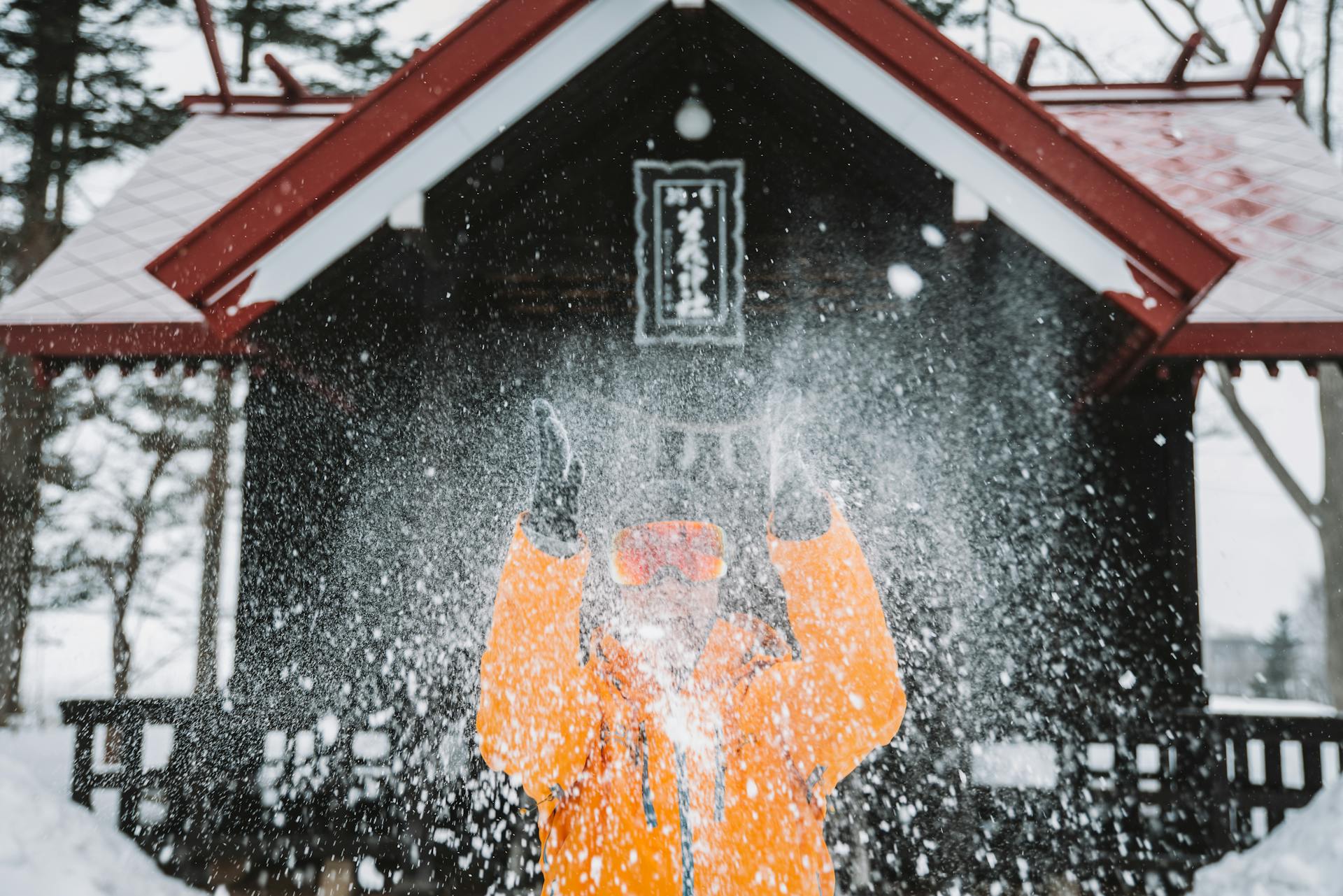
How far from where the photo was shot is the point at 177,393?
13.9 metres

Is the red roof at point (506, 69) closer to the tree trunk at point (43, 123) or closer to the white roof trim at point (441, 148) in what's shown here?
the white roof trim at point (441, 148)

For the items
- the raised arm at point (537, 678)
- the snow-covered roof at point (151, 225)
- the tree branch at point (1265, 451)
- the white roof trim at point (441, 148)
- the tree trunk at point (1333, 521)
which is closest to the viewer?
the raised arm at point (537, 678)

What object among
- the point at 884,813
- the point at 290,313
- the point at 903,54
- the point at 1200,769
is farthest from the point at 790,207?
the point at 1200,769

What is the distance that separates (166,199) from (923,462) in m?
4.97

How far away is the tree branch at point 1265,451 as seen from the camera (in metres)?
13.8

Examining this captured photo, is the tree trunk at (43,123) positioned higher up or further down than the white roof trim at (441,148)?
higher up

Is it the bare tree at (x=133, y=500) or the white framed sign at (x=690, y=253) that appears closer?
the white framed sign at (x=690, y=253)

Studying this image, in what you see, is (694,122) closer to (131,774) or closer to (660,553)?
(660,553)

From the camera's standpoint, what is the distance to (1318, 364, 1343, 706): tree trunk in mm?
13094

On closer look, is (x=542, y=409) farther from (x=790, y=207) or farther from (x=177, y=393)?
(x=177, y=393)

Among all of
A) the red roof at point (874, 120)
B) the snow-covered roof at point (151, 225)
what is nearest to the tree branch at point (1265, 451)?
the red roof at point (874, 120)

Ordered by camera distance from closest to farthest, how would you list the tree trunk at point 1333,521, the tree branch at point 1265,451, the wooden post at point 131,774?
the wooden post at point 131,774
the tree trunk at point 1333,521
the tree branch at point 1265,451

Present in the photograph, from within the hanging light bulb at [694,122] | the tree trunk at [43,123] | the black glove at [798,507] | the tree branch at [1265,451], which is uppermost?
the tree trunk at [43,123]

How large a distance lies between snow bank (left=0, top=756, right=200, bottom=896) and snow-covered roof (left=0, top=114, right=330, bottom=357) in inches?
96.5
